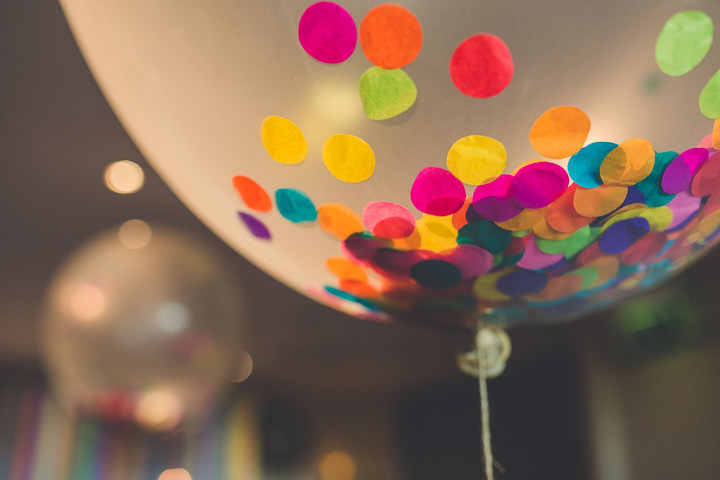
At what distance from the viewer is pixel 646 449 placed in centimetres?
273

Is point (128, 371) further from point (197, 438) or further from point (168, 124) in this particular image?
point (197, 438)

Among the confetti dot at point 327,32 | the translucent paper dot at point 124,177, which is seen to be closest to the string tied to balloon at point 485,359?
the confetti dot at point 327,32

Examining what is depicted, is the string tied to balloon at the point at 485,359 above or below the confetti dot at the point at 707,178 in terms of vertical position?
below

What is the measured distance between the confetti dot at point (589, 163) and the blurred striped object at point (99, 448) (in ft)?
12.8

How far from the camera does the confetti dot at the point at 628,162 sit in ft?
0.93

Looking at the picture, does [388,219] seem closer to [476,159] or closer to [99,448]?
[476,159]

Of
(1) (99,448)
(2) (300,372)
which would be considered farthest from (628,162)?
(1) (99,448)

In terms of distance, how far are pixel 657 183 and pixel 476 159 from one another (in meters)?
0.09

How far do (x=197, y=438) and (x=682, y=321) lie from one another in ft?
11.5

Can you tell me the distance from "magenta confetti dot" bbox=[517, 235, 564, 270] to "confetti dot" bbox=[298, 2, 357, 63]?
0.44 feet

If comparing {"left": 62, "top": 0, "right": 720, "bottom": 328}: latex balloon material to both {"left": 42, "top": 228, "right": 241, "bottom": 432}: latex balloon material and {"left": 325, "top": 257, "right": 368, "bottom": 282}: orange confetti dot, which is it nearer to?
{"left": 325, "top": 257, "right": 368, "bottom": 282}: orange confetti dot

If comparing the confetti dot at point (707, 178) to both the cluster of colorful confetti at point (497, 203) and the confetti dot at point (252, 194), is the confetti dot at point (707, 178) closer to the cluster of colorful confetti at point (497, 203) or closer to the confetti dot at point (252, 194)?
the cluster of colorful confetti at point (497, 203)

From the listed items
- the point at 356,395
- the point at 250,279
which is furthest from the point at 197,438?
the point at 250,279

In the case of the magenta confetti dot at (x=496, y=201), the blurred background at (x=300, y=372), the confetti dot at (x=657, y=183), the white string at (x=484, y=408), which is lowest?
the white string at (x=484, y=408)
